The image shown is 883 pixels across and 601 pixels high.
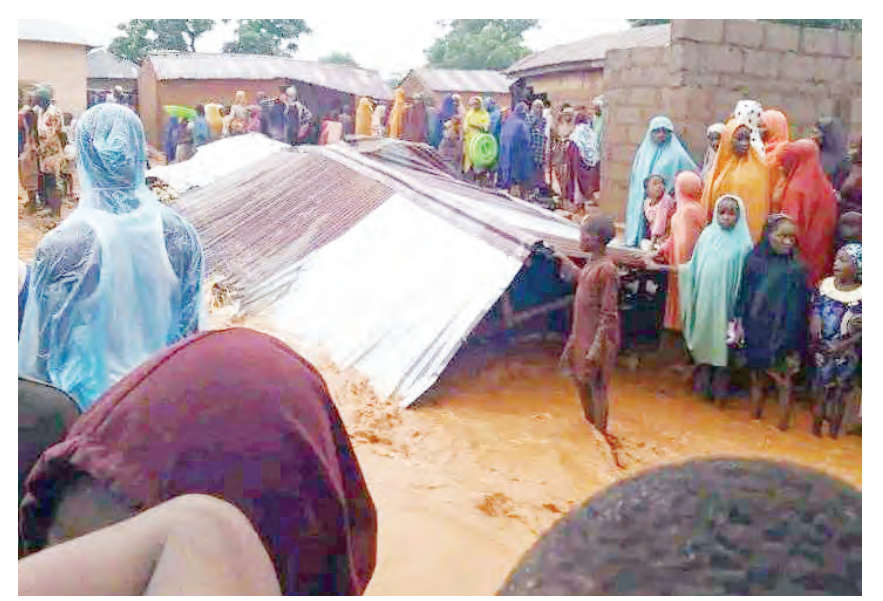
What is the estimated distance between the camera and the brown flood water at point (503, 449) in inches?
137

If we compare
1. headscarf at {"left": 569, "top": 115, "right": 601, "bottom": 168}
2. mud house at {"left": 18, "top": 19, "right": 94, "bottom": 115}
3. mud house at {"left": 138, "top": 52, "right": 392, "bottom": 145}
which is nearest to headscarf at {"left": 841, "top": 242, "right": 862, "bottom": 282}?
headscarf at {"left": 569, "top": 115, "right": 601, "bottom": 168}

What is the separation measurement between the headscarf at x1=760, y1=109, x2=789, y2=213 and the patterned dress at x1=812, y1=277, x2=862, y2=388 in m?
0.90

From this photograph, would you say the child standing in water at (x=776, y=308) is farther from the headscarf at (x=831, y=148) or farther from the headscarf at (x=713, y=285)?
the headscarf at (x=831, y=148)

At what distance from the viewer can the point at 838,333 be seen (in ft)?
16.1

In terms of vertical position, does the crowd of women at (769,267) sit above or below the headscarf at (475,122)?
below

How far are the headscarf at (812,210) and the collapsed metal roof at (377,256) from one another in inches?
58.4

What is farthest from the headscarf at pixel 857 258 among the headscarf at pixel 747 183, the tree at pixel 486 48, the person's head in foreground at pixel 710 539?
the tree at pixel 486 48

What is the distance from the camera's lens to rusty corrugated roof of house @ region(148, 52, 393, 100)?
17422 millimetres

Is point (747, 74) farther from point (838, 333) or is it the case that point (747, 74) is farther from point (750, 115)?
point (838, 333)

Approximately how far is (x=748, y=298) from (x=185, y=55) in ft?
47.4

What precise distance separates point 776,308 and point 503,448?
1.86 m

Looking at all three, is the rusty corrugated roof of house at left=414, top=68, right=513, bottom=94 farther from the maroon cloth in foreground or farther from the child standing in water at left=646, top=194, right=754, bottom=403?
the maroon cloth in foreground

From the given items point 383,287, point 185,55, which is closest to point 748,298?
point 383,287

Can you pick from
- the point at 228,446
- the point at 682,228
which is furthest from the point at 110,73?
the point at 228,446
